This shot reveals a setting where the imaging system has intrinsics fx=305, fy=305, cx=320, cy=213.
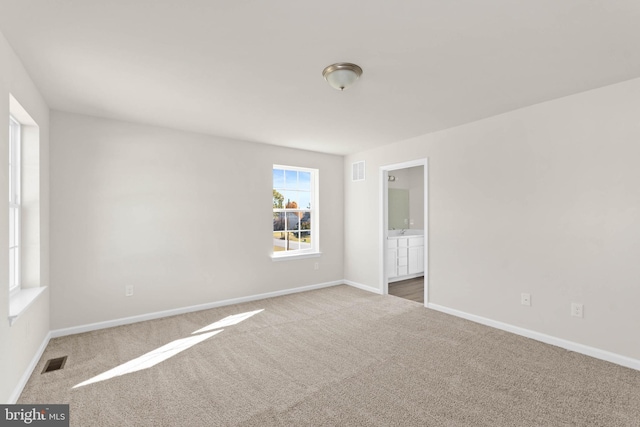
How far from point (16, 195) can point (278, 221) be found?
10.4ft

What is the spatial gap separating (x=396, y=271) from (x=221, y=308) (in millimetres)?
3308

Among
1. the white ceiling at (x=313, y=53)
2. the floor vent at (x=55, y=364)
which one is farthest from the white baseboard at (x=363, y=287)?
the floor vent at (x=55, y=364)

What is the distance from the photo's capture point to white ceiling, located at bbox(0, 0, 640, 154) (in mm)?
1727

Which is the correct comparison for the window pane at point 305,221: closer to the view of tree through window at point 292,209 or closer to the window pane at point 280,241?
the view of tree through window at point 292,209

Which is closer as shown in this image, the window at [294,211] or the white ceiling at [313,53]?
the white ceiling at [313,53]

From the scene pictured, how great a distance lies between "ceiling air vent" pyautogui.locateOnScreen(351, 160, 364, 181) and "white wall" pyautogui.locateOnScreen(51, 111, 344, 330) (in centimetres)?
119

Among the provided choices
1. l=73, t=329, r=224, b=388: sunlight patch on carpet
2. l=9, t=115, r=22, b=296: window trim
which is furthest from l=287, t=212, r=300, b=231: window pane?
l=9, t=115, r=22, b=296: window trim

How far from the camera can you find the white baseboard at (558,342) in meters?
2.63

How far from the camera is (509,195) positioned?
11.2 feet

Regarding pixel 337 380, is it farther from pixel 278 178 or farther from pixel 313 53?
pixel 278 178

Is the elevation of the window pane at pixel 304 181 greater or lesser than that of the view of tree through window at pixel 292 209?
greater

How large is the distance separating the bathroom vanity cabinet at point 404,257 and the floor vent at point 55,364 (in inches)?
181

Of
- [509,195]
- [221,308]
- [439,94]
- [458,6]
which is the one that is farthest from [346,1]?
[221,308]

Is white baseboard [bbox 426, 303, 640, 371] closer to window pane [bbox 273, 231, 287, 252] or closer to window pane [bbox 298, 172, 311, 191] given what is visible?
window pane [bbox 273, 231, 287, 252]
